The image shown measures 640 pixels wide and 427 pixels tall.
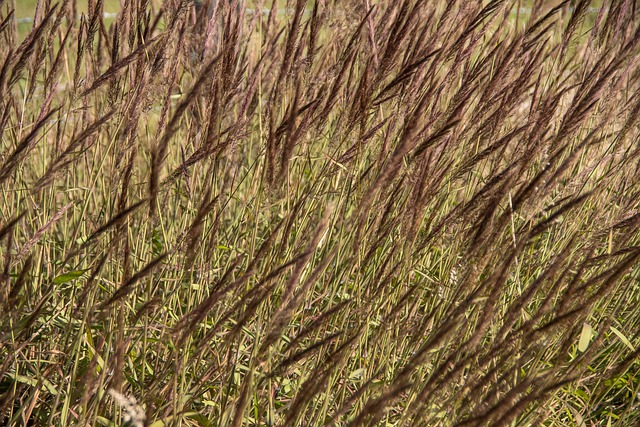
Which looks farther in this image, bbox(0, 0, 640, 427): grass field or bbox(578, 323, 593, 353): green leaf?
bbox(578, 323, 593, 353): green leaf

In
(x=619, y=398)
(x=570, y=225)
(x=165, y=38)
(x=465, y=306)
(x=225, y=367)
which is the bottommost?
(x=619, y=398)

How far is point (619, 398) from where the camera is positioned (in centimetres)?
200

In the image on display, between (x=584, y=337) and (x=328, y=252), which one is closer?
(x=584, y=337)

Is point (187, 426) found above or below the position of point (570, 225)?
below

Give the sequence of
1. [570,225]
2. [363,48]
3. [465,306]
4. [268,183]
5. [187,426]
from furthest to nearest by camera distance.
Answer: [570,225], [363,48], [187,426], [268,183], [465,306]

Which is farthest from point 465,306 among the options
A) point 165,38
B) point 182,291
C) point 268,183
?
point 182,291

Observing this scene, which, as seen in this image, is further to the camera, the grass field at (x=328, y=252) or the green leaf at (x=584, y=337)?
the green leaf at (x=584, y=337)

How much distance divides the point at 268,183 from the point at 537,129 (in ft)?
Result: 1.79

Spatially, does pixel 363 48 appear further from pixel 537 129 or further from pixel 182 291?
pixel 182 291

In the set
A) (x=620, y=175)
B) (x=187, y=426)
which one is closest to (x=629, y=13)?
(x=620, y=175)

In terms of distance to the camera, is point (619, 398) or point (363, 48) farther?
point (619, 398)

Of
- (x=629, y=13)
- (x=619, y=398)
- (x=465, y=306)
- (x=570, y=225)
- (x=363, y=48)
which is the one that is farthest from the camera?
(x=629, y=13)

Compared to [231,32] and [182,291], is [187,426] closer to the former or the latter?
[182,291]

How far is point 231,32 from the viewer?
1.49 meters
